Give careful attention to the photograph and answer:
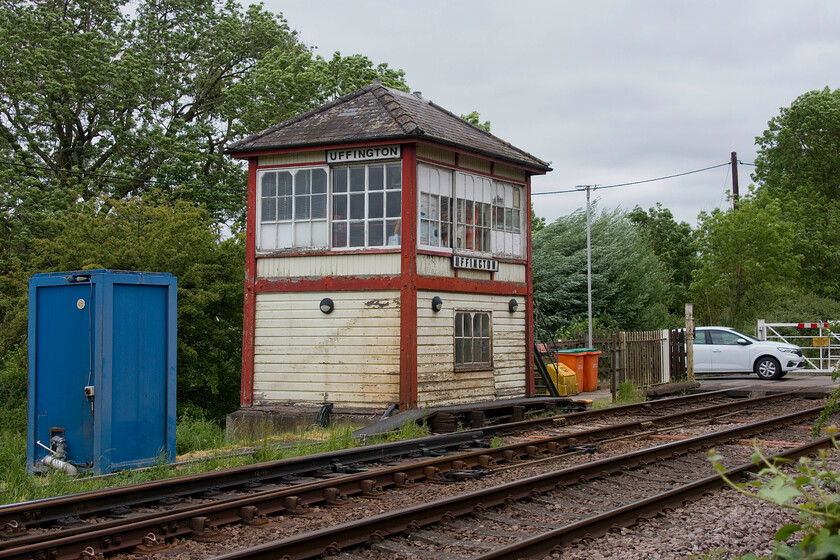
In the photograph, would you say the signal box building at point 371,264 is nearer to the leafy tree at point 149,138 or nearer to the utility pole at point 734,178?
the leafy tree at point 149,138

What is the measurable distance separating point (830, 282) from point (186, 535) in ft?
146

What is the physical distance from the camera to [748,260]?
36.7 metres

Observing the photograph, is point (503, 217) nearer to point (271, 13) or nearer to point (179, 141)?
point (179, 141)

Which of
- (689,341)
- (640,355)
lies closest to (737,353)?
(689,341)

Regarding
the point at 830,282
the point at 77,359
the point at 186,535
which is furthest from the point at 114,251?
the point at 830,282

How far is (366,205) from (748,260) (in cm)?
2564

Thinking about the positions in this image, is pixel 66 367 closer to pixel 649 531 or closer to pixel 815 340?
pixel 649 531

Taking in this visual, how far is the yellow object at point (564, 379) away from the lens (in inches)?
792

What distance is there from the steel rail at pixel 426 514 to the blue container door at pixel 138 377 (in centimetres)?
440

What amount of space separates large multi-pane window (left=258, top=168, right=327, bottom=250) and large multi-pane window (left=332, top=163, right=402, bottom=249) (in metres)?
0.28

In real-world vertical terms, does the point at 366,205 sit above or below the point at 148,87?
below

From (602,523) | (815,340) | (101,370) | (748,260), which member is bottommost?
(602,523)

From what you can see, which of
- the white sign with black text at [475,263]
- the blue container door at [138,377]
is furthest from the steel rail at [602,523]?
the white sign with black text at [475,263]

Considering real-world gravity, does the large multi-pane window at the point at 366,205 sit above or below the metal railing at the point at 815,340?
above
